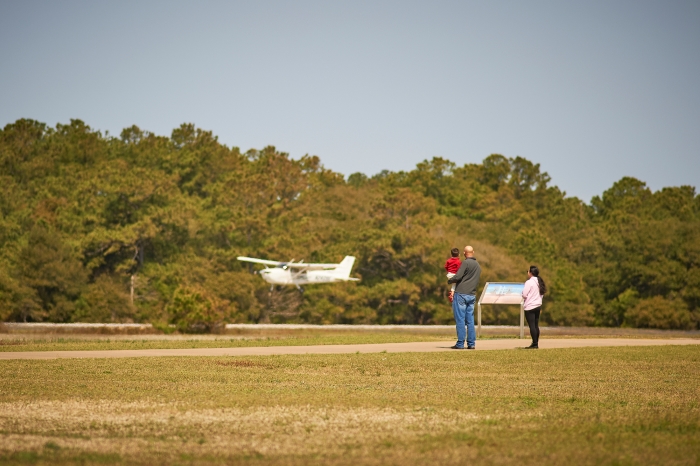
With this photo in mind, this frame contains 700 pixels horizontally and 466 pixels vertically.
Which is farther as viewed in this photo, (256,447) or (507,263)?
(507,263)

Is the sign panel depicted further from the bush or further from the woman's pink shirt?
the bush

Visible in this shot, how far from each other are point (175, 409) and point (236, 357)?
21.9ft

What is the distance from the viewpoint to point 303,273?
6581cm

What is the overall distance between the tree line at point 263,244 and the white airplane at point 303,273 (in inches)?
166

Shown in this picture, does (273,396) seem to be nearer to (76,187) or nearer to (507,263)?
(507,263)

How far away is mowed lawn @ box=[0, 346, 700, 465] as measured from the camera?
706cm

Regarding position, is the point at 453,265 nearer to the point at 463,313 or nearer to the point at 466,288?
the point at 463,313

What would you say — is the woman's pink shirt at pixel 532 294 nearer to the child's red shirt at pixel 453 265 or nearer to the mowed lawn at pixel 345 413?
the child's red shirt at pixel 453 265

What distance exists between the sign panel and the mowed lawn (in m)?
9.39

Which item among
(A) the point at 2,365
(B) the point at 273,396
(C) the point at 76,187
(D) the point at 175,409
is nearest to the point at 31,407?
(D) the point at 175,409

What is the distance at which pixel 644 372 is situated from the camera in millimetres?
13633

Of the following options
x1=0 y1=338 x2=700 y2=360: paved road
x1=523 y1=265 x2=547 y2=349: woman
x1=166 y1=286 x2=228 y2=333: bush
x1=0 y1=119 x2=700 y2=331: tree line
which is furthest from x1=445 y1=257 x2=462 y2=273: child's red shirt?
x1=0 y1=119 x2=700 y2=331: tree line

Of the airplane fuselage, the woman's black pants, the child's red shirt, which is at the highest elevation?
the airplane fuselage

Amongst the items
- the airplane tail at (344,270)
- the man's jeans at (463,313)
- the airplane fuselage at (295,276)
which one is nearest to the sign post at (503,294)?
the man's jeans at (463,313)
